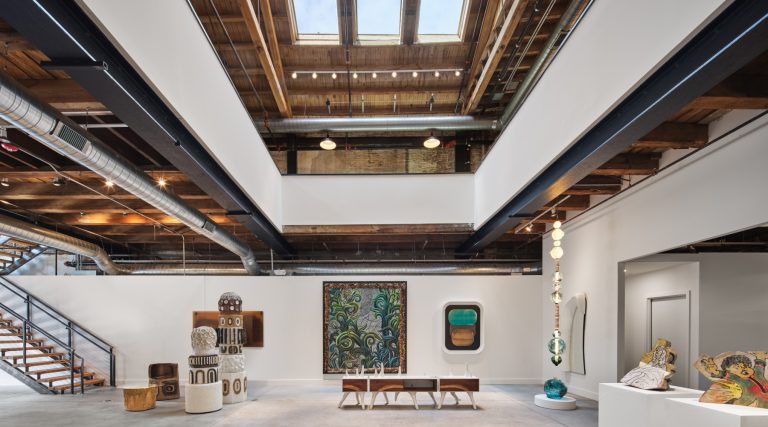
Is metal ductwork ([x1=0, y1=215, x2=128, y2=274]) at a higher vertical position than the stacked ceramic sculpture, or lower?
higher

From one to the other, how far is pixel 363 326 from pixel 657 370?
283 inches

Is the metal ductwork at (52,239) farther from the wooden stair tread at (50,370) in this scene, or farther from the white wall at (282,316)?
the wooden stair tread at (50,370)

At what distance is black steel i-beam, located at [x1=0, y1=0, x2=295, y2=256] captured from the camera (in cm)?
312

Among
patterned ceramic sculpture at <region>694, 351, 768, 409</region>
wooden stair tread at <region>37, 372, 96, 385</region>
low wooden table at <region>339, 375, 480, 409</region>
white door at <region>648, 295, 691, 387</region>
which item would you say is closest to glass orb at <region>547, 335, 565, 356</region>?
low wooden table at <region>339, 375, 480, 409</region>

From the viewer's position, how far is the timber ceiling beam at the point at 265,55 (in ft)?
23.3

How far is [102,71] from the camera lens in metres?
3.62

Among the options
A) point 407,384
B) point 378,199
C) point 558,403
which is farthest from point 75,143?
point 558,403

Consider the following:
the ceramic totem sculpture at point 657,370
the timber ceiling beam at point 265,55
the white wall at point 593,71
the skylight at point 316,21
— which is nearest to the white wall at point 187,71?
the timber ceiling beam at point 265,55

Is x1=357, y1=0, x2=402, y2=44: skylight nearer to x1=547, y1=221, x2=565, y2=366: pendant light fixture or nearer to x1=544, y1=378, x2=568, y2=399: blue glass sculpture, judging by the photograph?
x1=547, y1=221, x2=565, y2=366: pendant light fixture

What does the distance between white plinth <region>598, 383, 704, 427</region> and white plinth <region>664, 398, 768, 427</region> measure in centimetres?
9

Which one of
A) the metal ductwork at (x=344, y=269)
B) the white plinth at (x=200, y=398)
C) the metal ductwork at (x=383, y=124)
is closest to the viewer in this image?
the white plinth at (x=200, y=398)

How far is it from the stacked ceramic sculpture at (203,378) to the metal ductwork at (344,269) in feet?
12.2

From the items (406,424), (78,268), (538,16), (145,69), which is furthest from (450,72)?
(78,268)

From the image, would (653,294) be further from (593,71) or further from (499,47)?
(593,71)
